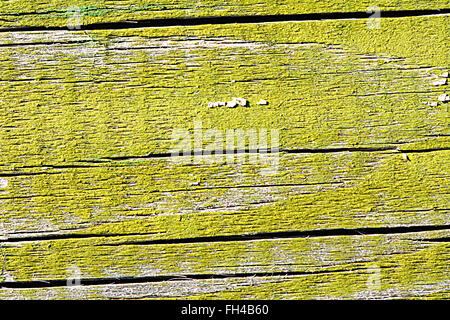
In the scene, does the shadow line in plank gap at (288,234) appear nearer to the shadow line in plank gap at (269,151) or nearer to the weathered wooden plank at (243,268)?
the weathered wooden plank at (243,268)

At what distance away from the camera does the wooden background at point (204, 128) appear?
1380 millimetres

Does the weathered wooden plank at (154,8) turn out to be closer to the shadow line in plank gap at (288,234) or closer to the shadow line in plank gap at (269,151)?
the shadow line in plank gap at (269,151)

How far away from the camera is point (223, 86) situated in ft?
4.58

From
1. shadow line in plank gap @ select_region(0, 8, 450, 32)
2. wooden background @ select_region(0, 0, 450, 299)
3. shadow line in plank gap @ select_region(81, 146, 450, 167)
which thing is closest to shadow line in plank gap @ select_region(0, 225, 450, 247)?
wooden background @ select_region(0, 0, 450, 299)

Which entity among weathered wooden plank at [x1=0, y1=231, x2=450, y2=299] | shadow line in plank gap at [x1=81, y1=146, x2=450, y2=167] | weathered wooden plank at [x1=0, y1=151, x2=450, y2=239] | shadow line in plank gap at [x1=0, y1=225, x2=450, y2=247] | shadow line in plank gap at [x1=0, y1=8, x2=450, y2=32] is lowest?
weathered wooden plank at [x1=0, y1=231, x2=450, y2=299]

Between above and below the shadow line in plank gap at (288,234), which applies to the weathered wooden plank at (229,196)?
above

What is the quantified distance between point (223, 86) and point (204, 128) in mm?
180

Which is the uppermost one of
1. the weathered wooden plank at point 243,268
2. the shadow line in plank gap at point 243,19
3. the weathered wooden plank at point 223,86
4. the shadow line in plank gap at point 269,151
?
the shadow line in plank gap at point 243,19

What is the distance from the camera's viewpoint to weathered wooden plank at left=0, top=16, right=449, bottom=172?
1377 millimetres

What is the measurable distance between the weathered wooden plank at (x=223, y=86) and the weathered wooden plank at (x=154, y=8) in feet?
0.18

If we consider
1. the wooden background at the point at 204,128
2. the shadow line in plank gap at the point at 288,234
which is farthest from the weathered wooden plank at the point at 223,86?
the shadow line in plank gap at the point at 288,234

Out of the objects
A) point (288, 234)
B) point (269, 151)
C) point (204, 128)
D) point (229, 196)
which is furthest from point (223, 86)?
point (288, 234)

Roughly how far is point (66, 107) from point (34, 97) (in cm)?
13

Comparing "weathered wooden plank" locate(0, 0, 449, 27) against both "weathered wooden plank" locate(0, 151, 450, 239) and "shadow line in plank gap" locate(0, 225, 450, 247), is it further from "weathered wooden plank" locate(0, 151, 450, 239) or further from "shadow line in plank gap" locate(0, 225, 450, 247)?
"shadow line in plank gap" locate(0, 225, 450, 247)
